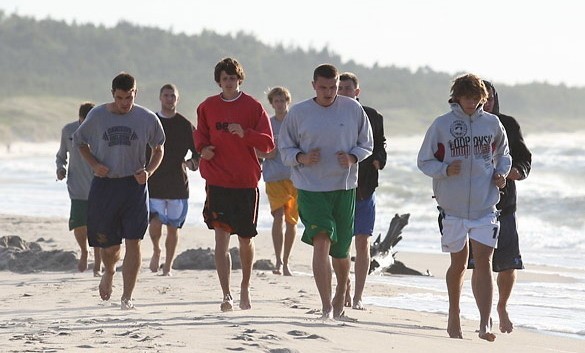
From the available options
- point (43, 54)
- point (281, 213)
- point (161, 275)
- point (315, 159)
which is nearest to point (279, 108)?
point (281, 213)

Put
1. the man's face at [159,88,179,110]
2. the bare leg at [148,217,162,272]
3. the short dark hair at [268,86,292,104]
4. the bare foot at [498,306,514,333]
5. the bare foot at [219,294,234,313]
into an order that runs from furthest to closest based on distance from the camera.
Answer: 1. the bare leg at [148,217,162,272]
2. the short dark hair at [268,86,292,104]
3. the man's face at [159,88,179,110]
4. the bare foot at [219,294,234,313]
5. the bare foot at [498,306,514,333]

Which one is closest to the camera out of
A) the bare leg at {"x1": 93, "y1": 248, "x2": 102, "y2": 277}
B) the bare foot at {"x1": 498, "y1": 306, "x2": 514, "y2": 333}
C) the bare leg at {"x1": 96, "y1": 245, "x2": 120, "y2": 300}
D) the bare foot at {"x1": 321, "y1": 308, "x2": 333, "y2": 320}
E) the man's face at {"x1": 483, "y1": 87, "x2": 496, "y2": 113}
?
the bare foot at {"x1": 321, "y1": 308, "x2": 333, "y2": 320}

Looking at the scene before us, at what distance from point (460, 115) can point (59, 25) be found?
371 feet

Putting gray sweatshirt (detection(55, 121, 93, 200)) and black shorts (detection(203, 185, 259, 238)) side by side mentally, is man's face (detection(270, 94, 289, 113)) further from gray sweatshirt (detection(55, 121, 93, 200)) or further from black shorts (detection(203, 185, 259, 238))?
black shorts (detection(203, 185, 259, 238))

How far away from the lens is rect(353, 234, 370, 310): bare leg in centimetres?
920

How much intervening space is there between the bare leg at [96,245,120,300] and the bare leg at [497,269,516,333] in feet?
8.54

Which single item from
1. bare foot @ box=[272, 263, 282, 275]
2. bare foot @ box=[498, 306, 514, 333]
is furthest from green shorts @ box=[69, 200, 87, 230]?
bare foot @ box=[498, 306, 514, 333]

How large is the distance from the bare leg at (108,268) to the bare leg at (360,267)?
5.66 feet

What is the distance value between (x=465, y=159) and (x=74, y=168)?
A: 16.7ft

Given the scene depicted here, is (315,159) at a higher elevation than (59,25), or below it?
below

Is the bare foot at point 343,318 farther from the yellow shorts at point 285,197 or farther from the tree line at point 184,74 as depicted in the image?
the tree line at point 184,74

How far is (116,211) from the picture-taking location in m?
8.55

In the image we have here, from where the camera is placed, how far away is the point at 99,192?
8.55m

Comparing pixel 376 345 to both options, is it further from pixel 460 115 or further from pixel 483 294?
pixel 460 115
